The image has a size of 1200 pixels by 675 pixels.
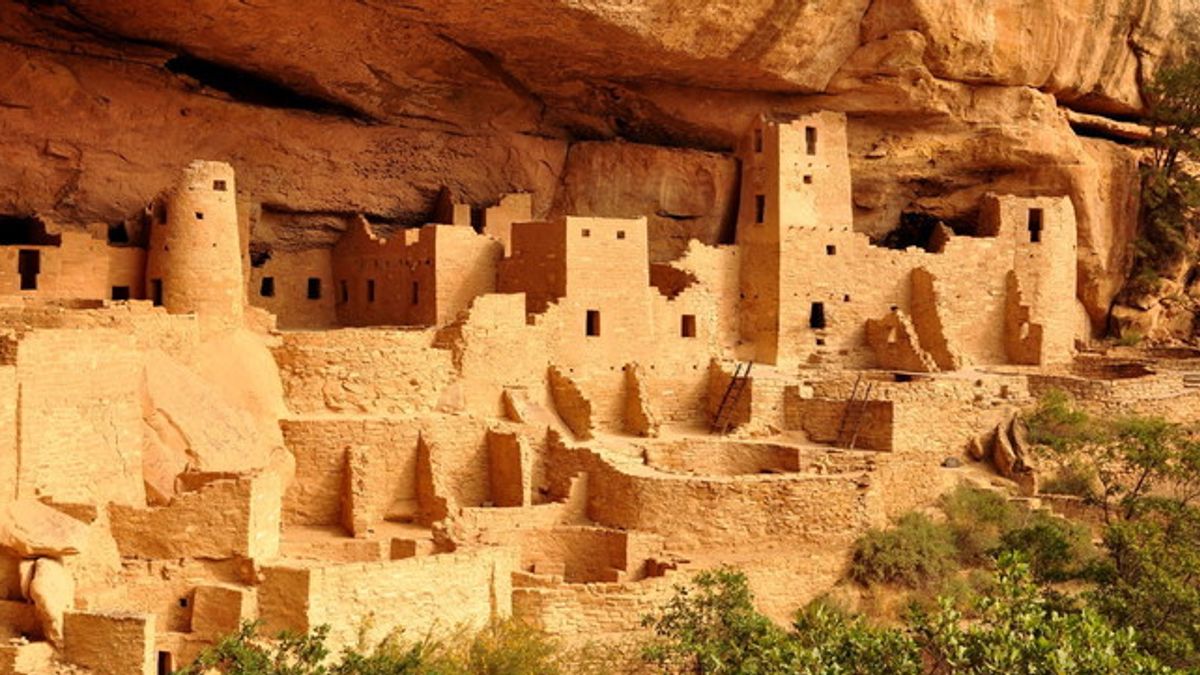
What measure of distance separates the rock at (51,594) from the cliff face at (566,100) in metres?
8.64

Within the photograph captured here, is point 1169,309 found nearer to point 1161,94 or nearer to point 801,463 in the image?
point 1161,94

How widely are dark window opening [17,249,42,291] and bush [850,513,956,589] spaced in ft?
34.9

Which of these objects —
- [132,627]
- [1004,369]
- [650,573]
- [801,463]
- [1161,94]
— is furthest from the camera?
[1161,94]

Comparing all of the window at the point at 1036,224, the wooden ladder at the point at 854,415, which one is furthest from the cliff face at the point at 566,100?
the wooden ladder at the point at 854,415

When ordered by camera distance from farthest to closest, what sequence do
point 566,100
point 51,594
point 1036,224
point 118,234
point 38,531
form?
point 1036,224 < point 566,100 < point 118,234 < point 38,531 < point 51,594

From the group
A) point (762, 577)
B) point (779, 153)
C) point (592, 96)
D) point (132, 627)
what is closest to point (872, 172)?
point (779, 153)

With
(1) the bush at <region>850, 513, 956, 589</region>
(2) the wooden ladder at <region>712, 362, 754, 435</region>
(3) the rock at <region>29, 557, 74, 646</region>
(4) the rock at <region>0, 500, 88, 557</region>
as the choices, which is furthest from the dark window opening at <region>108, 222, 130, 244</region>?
(1) the bush at <region>850, 513, 956, 589</region>

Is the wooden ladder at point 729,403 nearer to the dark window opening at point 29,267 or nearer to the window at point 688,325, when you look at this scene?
the window at point 688,325

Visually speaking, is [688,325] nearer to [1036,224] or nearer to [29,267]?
[1036,224]

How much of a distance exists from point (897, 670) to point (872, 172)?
55.2ft

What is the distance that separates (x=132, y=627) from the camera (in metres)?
14.3

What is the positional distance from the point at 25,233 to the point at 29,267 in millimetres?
1555

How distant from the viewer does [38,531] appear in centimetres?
1488

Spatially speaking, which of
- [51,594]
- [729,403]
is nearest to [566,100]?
[729,403]
